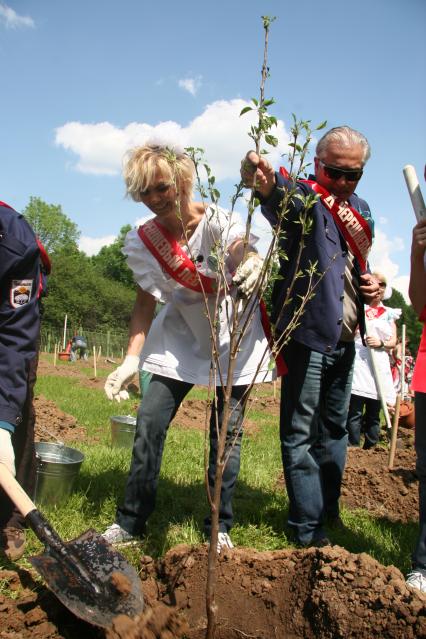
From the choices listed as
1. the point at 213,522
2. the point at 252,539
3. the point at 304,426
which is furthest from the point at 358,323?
the point at 213,522

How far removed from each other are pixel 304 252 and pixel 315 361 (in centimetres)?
53

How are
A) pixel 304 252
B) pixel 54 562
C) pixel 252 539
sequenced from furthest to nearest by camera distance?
pixel 252 539 → pixel 304 252 → pixel 54 562

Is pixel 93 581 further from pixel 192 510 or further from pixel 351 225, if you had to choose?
pixel 351 225

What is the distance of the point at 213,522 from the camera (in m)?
1.88

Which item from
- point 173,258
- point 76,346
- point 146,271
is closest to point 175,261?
point 173,258

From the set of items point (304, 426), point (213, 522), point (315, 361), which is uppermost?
point (315, 361)

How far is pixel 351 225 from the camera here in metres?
2.93

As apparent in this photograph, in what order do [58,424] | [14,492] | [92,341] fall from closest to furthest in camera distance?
[14,492] < [58,424] < [92,341]

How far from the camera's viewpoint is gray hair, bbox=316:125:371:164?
9.33 ft

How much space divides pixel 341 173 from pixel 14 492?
204 cm

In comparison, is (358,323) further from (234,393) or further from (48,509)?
(48,509)

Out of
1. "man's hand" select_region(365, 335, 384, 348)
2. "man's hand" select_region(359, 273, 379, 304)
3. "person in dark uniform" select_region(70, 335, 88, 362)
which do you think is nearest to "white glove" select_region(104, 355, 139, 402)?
"man's hand" select_region(359, 273, 379, 304)

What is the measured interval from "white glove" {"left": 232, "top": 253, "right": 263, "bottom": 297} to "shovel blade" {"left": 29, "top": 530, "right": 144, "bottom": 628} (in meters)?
1.12

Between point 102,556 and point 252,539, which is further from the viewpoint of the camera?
point 252,539
